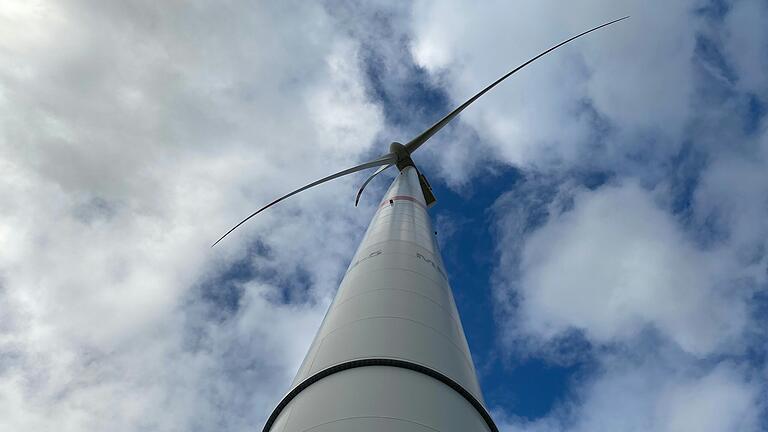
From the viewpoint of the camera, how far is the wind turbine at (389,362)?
6.17m

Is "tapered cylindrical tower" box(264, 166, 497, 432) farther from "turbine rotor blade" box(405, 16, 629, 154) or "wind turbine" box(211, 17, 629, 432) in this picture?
"turbine rotor blade" box(405, 16, 629, 154)

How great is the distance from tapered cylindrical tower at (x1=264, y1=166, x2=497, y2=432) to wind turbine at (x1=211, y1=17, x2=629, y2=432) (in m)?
0.01

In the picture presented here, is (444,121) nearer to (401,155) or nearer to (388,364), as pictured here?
(401,155)

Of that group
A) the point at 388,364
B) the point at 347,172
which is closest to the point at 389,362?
the point at 388,364

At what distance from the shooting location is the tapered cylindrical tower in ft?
20.2

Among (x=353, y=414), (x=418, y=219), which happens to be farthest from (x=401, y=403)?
(x=418, y=219)

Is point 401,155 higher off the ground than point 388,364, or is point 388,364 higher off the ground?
point 401,155

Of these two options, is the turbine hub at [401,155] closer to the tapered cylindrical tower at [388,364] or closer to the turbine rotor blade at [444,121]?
the turbine rotor blade at [444,121]

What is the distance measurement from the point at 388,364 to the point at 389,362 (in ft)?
0.11

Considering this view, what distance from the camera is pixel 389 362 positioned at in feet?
23.4

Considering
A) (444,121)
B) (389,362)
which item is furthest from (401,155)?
(389,362)

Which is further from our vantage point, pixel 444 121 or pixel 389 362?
pixel 444 121

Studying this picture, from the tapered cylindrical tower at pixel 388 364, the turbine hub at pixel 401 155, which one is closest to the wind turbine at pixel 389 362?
the tapered cylindrical tower at pixel 388 364

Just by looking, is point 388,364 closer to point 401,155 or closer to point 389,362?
point 389,362
